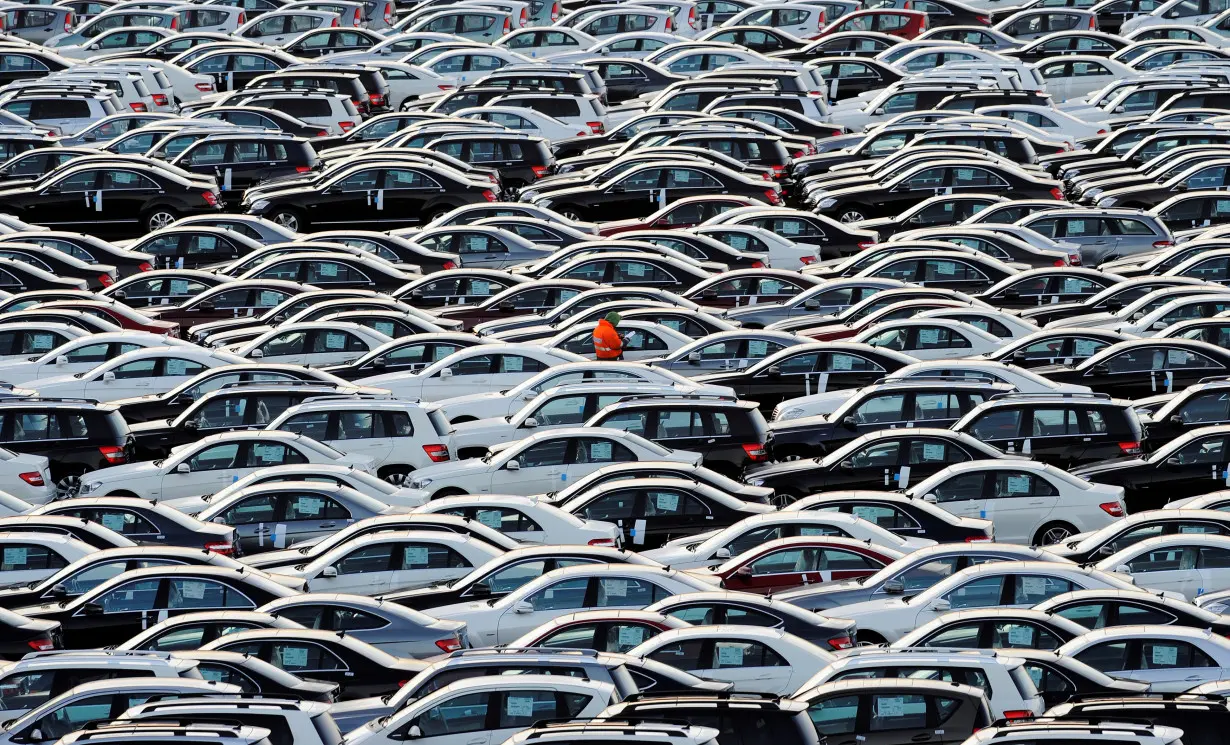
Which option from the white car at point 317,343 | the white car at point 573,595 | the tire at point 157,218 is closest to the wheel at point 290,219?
the tire at point 157,218

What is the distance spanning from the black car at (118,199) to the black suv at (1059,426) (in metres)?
15.8

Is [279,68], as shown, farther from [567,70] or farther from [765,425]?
[765,425]

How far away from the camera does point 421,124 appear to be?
40375mm

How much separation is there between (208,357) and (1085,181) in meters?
16.6

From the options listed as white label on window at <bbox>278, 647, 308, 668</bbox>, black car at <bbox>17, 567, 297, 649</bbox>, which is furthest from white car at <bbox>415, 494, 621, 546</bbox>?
white label on window at <bbox>278, 647, 308, 668</bbox>

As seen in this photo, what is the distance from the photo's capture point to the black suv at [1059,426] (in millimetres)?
25797

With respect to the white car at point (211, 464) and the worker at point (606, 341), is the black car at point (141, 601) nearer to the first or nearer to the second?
the white car at point (211, 464)

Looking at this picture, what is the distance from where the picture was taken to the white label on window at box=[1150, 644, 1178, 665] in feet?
62.2

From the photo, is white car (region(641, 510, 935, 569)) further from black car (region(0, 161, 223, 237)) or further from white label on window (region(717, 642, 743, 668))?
black car (region(0, 161, 223, 237))

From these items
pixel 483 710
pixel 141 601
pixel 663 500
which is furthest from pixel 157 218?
pixel 483 710

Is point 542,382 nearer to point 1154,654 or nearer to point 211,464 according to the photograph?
point 211,464

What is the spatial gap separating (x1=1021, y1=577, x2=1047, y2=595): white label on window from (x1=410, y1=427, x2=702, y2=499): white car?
212 inches

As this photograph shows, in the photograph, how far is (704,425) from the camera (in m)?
26.1

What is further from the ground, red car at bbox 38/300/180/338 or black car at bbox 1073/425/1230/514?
red car at bbox 38/300/180/338
